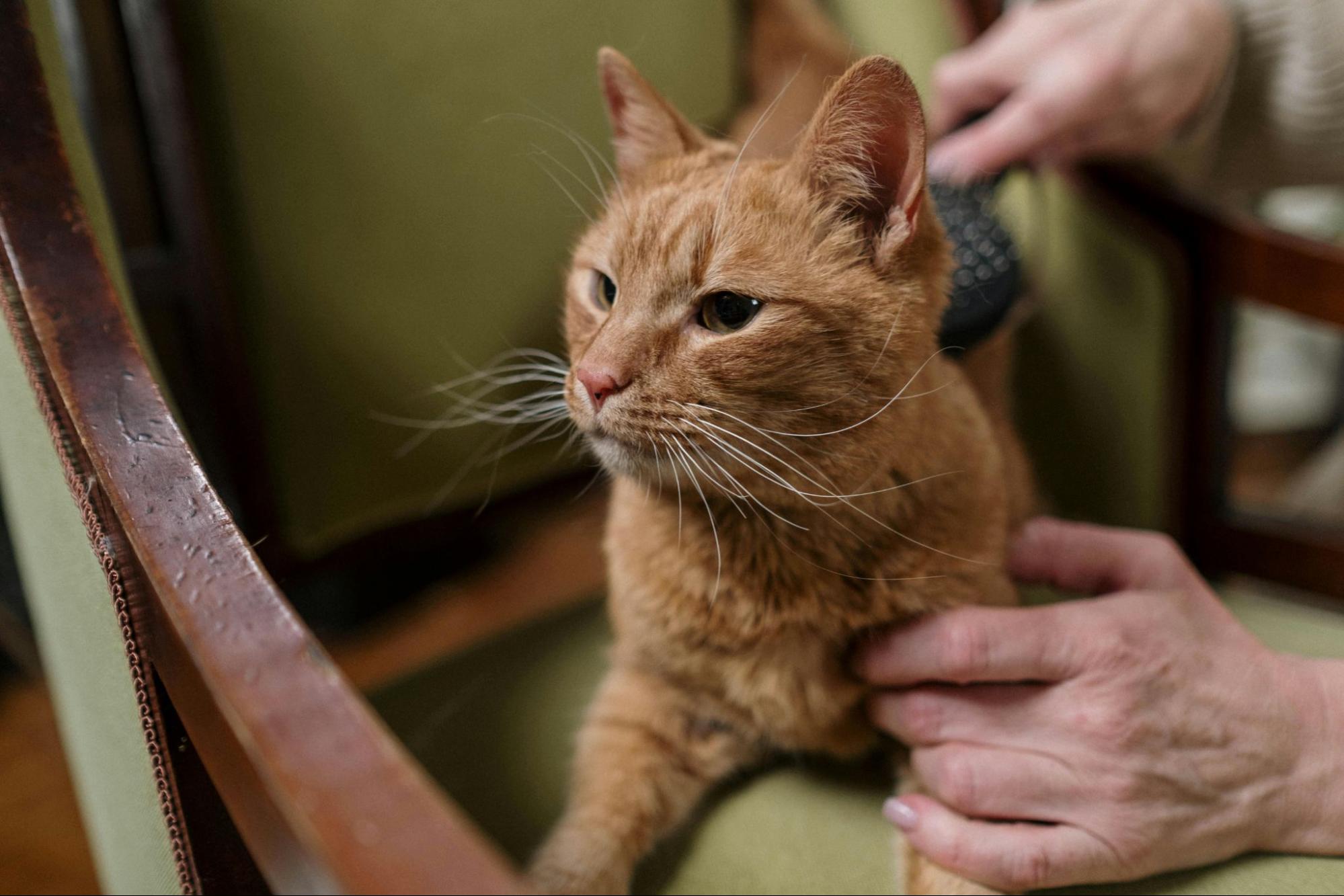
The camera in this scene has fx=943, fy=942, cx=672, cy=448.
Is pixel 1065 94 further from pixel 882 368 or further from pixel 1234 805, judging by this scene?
pixel 1234 805

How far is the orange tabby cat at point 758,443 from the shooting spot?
0.69 meters

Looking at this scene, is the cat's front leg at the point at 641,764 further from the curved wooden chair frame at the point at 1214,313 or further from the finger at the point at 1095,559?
the curved wooden chair frame at the point at 1214,313

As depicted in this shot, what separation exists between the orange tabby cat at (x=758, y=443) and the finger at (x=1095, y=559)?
0.05m

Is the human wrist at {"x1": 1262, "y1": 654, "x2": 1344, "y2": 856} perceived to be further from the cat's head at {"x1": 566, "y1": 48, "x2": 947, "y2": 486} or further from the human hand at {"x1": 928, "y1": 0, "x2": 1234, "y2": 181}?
the human hand at {"x1": 928, "y1": 0, "x2": 1234, "y2": 181}

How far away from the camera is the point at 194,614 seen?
1.56 ft

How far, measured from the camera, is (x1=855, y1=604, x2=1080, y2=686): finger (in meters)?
0.76

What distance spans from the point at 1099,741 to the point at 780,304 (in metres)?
0.44

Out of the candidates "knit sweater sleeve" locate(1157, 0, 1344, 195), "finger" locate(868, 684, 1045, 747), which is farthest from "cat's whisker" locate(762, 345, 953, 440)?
"knit sweater sleeve" locate(1157, 0, 1344, 195)

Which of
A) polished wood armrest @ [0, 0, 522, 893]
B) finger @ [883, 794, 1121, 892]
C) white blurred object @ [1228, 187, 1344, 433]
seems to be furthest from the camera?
white blurred object @ [1228, 187, 1344, 433]

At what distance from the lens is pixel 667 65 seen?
3.28 ft

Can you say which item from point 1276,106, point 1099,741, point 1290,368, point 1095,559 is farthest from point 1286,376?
point 1099,741

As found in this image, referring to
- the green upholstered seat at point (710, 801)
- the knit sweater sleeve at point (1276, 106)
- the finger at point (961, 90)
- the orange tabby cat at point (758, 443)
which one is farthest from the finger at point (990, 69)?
the green upholstered seat at point (710, 801)

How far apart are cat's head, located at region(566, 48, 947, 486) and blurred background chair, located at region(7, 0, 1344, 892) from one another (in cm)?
24

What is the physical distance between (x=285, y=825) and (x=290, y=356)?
2.37ft
